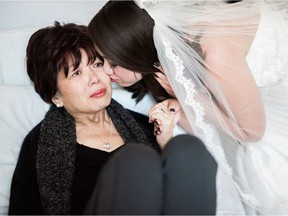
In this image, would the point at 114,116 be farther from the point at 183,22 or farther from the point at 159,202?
the point at 159,202

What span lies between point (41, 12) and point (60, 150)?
0.86 m

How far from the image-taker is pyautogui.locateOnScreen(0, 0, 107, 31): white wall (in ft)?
5.78

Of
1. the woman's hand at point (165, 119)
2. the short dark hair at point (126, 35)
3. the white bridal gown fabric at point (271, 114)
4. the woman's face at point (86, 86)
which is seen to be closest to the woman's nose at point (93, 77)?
the woman's face at point (86, 86)

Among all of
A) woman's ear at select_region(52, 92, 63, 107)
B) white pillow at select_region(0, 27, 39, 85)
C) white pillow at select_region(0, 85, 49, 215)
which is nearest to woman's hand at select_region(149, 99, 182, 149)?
woman's ear at select_region(52, 92, 63, 107)

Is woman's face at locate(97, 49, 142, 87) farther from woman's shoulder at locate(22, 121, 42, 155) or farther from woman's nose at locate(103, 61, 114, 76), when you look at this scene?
woman's shoulder at locate(22, 121, 42, 155)

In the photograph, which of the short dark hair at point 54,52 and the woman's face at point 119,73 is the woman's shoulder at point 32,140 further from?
the woman's face at point 119,73

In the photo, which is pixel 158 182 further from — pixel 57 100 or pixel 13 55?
pixel 13 55

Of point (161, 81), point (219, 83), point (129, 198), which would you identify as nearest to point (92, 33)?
point (161, 81)

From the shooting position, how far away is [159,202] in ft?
2.77

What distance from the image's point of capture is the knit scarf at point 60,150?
117 centimetres

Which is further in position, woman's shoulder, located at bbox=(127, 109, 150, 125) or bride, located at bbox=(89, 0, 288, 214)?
woman's shoulder, located at bbox=(127, 109, 150, 125)

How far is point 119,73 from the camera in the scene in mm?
1250

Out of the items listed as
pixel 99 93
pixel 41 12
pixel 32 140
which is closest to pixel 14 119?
pixel 32 140

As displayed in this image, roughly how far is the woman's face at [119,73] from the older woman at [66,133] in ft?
0.07
